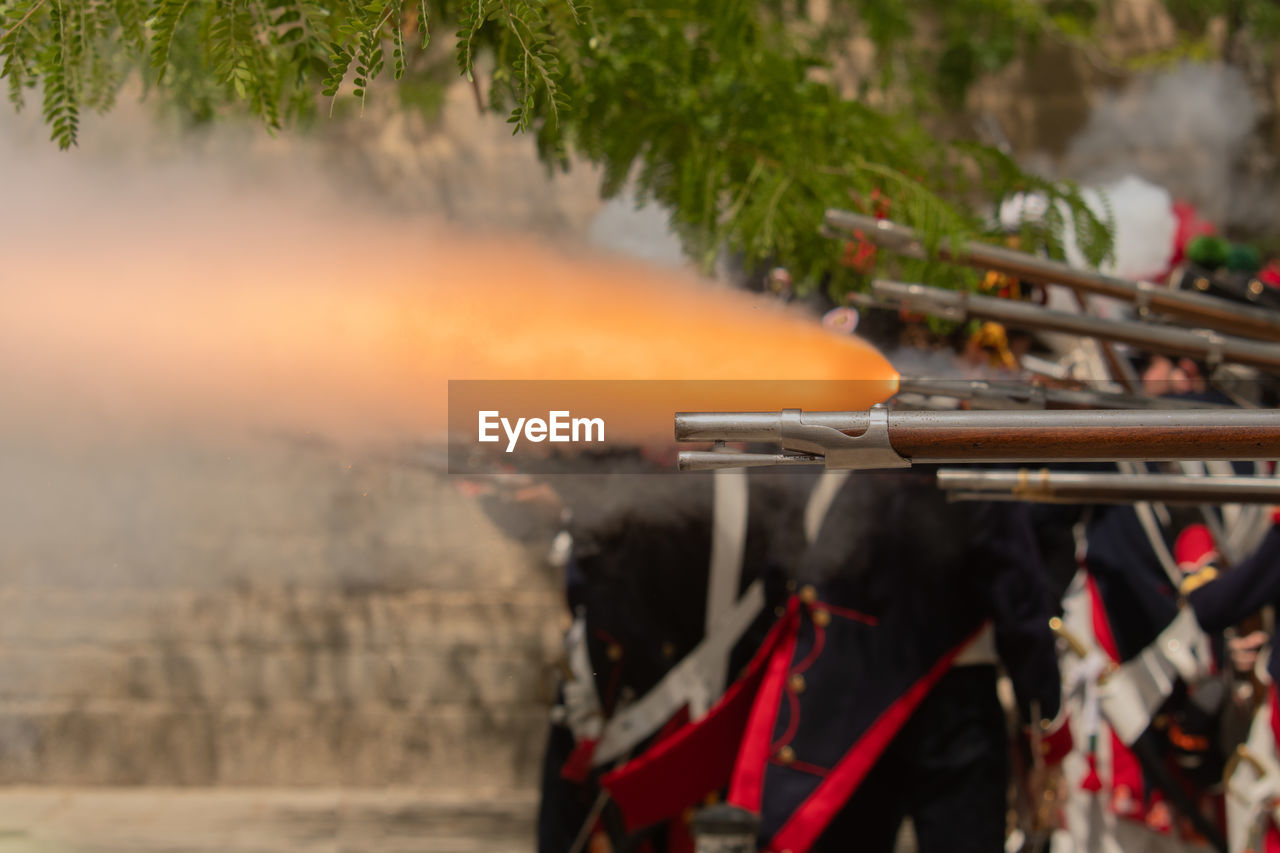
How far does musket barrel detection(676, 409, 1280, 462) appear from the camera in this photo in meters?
1.52

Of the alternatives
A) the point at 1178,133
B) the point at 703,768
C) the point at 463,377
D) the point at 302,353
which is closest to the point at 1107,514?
the point at 703,768

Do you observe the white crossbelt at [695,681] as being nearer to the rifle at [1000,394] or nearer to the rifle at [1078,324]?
the rifle at [1078,324]

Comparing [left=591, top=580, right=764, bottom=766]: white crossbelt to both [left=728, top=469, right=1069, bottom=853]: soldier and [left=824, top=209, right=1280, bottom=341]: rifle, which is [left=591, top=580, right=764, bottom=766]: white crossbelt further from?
[left=824, top=209, right=1280, bottom=341]: rifle

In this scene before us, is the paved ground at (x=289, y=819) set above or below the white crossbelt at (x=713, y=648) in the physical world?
below

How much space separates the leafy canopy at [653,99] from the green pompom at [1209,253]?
4.72 feet

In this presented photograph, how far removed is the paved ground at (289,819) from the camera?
5.55 metres

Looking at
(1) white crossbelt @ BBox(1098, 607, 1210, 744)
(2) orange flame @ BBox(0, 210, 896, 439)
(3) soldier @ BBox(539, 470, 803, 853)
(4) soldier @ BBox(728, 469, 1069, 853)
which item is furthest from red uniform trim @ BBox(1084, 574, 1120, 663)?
(2) orange flame @ BBox(0, 210, 896, 439)

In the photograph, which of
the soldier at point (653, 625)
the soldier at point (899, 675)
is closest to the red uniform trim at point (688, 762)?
the soldier at point (653, 625)

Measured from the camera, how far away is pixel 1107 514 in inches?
172

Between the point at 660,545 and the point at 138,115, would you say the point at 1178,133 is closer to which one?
the point at 660,545

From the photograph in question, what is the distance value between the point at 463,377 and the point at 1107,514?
2708 mm

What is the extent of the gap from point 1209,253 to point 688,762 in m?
2.99

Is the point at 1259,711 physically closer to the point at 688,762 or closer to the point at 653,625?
the point at 688,762

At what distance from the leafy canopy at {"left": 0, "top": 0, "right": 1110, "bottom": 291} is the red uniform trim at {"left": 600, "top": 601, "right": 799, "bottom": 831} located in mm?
1279
